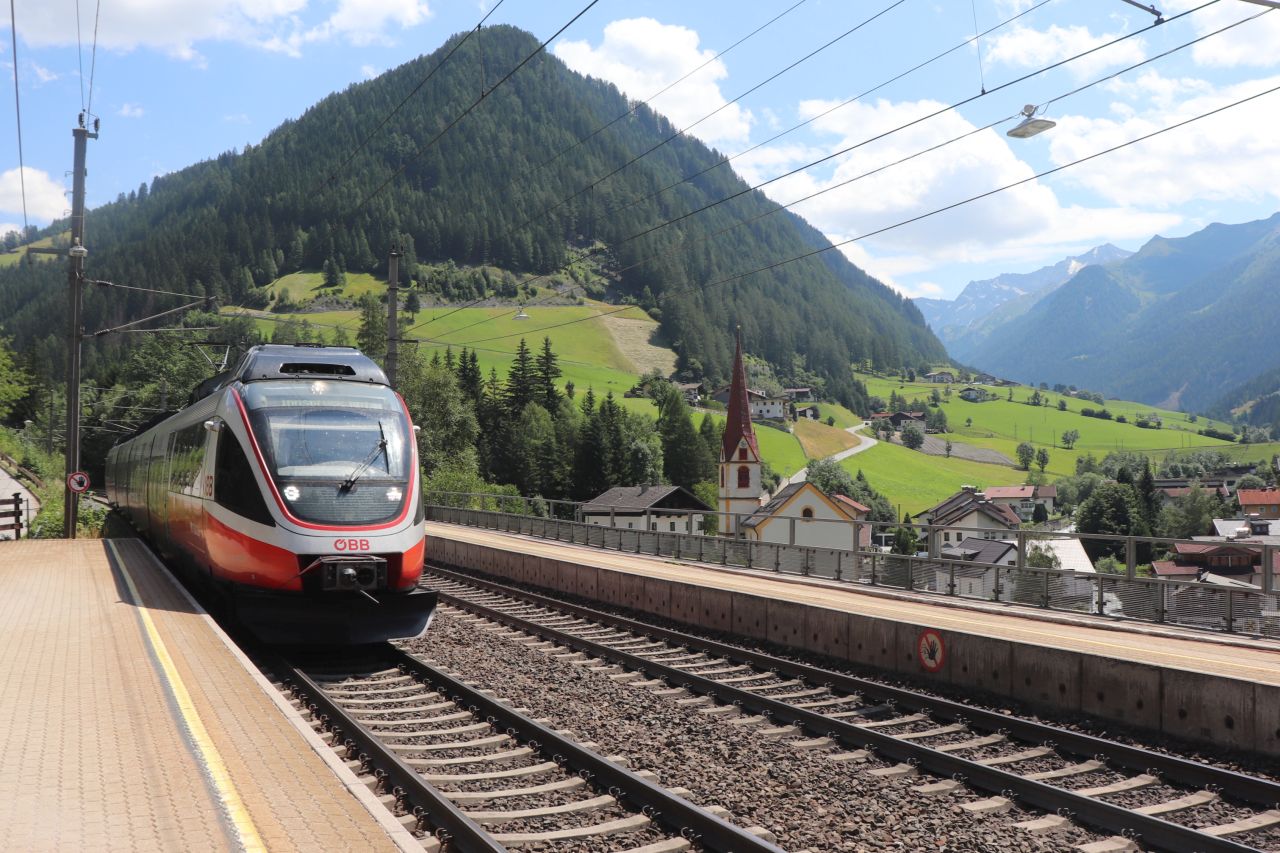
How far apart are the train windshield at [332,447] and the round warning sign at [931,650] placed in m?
6.78

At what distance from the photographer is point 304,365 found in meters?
15.1

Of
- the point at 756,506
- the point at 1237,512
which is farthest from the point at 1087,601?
the point at 1237,512

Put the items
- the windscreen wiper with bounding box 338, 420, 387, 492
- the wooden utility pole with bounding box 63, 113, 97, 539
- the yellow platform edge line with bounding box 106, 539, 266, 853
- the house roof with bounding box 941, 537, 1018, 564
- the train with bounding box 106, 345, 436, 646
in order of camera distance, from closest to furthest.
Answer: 1. the yellow platform edge line with bounding box 106, 539, 266, 853
2. the train with bounding box 106, 345, 436, 646
3. the windscreen wiper with bounding box 338, 420, 387, 492
4. the house roof with bounding box 941, 537, 1018, 564
5. the wooden utility pole with bounding box 63, 113, 97, 539

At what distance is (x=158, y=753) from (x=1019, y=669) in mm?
8649

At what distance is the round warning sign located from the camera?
12.6 m

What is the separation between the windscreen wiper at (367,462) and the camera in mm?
13227

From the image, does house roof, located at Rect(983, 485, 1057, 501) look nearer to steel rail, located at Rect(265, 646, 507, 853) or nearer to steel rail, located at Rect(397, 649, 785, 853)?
steel rail, located at Rect(397, 649, 785, 853)

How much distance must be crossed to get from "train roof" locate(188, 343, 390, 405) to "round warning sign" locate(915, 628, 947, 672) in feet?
26.8

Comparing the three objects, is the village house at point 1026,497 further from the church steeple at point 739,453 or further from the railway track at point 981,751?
the railway track at point 981,751

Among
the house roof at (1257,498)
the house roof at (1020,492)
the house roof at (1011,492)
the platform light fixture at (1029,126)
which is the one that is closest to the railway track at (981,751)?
the platform light fixture at (1029,126)

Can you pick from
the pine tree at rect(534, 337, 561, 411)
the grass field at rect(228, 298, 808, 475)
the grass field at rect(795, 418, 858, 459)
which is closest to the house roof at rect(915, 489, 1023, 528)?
the grass field at rect(228, 298, 808, 475)

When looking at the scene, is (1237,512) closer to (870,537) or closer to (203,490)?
(870,537)

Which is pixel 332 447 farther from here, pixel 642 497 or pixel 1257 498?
pixel 1257 498

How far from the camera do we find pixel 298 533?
1273 centimetres
